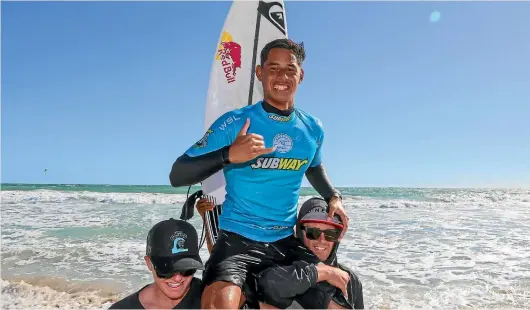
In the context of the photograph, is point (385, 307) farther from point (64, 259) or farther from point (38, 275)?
point (64, 259)

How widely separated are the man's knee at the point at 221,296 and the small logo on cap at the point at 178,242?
0.26 m

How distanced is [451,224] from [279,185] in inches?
571

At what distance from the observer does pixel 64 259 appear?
27.0 ft

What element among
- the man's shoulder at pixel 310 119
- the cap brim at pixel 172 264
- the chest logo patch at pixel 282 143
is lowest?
the cap brim at pixel 172 264

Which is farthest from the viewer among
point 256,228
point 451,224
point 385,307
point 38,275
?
point 451,224

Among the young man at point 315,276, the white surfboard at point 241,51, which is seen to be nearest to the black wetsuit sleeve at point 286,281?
the young man at point 315,276

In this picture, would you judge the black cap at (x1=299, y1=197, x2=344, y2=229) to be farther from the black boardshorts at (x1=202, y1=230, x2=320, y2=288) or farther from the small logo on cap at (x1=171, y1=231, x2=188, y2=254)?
the small logo on cap at (x1=171, y1=231, x2=188, y2=254)

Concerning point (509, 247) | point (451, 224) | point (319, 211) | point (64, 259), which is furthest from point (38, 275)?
point (451, 224)

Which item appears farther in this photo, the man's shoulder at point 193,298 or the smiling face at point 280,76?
the smiling face at point 280,76

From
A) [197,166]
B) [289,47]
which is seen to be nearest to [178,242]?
[197,166]

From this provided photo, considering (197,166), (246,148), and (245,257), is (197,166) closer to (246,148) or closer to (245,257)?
(246,148)

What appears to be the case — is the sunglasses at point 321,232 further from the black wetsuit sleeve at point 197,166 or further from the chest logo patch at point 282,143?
the black wetsuit sleeve at point 197,166

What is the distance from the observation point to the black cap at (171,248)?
7.54 ft

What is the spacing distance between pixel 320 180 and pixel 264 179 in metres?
0.64
